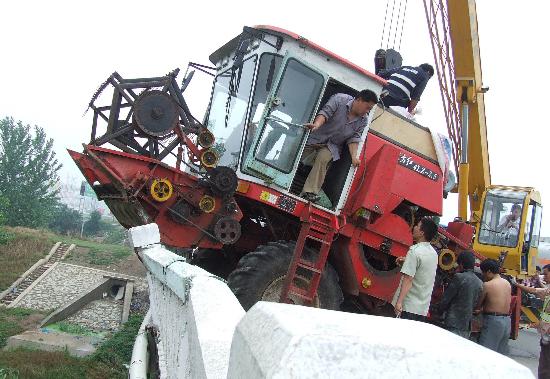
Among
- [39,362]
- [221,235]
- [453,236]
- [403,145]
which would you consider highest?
[403,145]

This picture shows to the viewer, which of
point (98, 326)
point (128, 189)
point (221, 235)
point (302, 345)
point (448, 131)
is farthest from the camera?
point (448, 131)

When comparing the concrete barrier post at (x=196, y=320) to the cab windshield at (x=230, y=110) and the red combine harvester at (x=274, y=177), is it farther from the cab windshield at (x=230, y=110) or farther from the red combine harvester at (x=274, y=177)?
the cab windshield at (x=230, y=110)

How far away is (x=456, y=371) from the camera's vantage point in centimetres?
74

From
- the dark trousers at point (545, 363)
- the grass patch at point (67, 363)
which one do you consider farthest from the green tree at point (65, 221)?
the dark trousers at point (545, 363)

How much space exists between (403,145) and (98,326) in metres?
6.49

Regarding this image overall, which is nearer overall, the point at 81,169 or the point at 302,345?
the point at 302,345

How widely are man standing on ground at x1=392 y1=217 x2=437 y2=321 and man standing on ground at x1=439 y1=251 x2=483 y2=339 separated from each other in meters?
0.92

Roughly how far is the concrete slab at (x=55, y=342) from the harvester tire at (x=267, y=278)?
3.03 m

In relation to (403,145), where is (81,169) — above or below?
below

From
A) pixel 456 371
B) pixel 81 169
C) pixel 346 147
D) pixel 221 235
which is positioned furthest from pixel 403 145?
pixel 456 371

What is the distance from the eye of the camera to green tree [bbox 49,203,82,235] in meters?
48.0

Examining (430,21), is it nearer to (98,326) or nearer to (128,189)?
(128,189)

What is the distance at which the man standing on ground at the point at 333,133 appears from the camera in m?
5.87

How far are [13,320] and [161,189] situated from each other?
5.65 metres
